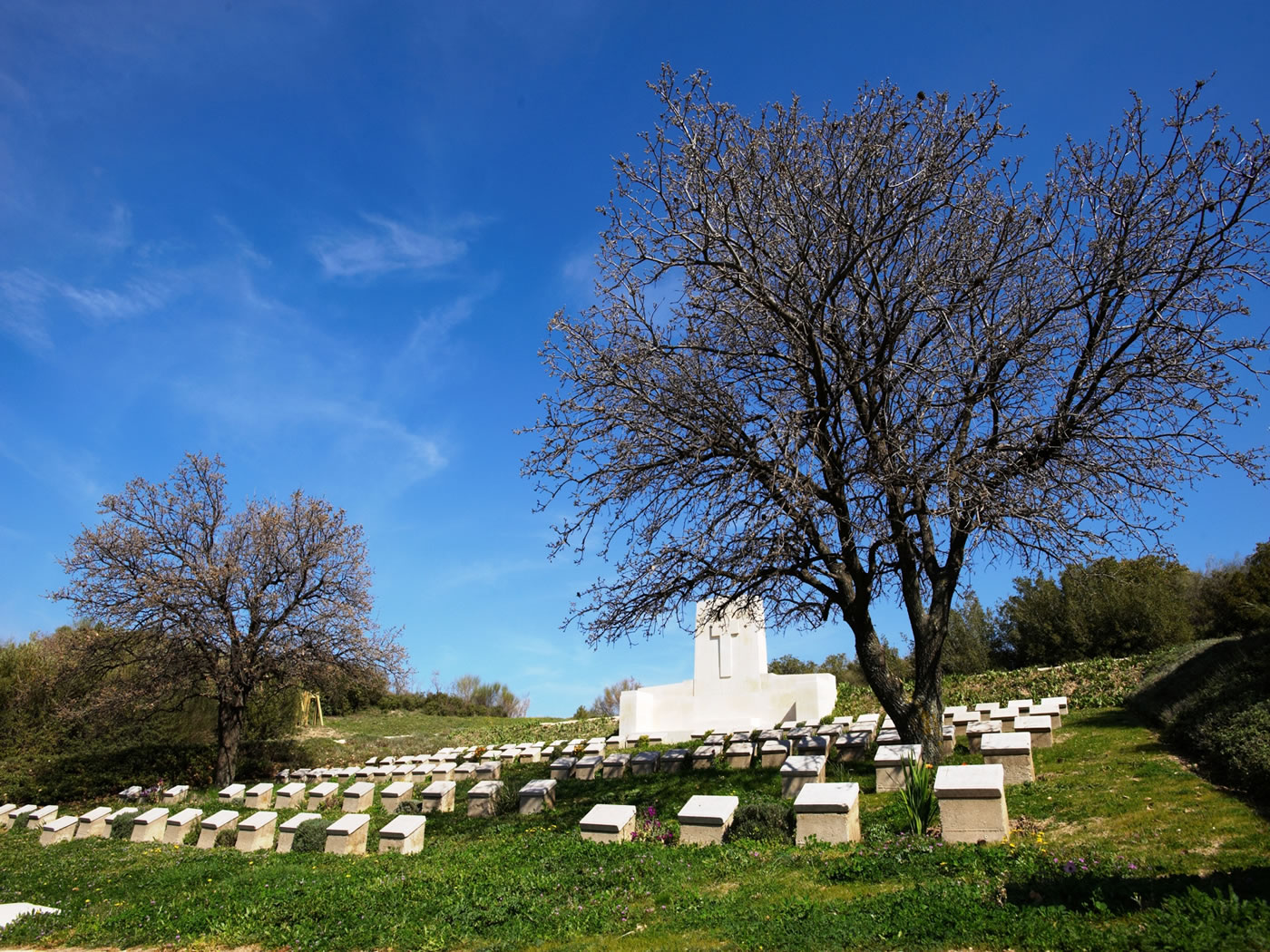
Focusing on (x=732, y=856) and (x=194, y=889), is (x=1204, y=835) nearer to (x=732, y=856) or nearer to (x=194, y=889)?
(x=732, y=856)

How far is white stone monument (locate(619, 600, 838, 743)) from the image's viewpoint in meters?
21.1

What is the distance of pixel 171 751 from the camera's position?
814 inches

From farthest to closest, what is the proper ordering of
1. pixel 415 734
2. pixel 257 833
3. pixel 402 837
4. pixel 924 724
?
pixel 415 734, pixel 257 833, pixel 924 724, pixel 402 837

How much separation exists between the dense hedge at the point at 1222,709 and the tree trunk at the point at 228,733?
1885cm

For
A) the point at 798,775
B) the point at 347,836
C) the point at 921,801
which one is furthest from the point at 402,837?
the point at 921,801

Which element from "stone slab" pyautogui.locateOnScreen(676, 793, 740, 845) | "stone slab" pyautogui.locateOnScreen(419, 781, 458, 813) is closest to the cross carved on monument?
"stone slab" pyautogui.locateOnScreen(419, 781, 458, 813)

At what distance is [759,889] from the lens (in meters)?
6.00

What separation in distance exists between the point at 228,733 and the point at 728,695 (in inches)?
509

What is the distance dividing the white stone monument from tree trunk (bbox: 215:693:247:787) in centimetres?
987

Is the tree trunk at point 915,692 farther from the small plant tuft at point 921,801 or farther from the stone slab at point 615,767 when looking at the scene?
the stone slab at point 615,767

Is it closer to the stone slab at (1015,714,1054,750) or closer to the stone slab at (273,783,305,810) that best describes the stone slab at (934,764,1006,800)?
the stone slab at (1015,714,1054,750)

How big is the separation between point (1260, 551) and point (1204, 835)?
1878 centimetres

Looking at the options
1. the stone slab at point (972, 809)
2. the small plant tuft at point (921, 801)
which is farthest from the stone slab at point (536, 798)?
the stone slab at point (972, 809)

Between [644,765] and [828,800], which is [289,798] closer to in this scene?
[644,765]
